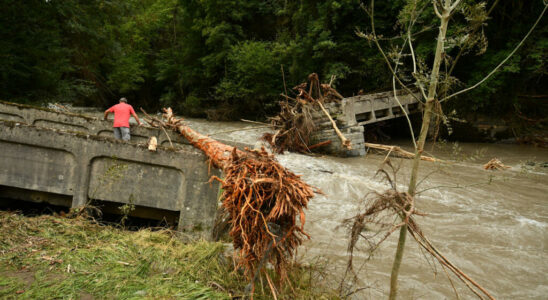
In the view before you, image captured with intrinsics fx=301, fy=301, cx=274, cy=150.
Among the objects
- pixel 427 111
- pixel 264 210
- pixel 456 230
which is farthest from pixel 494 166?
pixel 264 210

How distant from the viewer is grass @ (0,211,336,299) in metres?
2.80

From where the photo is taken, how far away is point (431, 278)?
13.0 ft

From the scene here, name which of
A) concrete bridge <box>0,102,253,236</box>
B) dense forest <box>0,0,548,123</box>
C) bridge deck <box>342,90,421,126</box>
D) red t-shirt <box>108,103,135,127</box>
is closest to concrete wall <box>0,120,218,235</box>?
concrete bridge <box>0,102,253,236</box>

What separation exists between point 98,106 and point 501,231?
3423cm

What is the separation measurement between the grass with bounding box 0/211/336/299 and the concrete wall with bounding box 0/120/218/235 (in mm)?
583

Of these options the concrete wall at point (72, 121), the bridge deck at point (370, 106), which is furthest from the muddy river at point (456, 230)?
the concrete wall at point (72, 121)

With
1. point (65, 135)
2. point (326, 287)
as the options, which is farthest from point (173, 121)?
point (326, 287)

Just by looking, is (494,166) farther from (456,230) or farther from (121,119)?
(121,119)

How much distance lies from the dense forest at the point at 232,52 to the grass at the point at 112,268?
10.6 feet

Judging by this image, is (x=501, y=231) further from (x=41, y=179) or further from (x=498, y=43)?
(x=498, y=43)

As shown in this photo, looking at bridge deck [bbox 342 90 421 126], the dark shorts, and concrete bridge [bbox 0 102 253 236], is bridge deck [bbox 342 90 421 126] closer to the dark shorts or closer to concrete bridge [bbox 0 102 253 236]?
the dark shorts

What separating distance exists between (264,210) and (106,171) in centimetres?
299

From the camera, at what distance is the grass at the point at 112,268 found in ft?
9.18

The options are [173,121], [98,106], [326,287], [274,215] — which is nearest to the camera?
[274,215]
